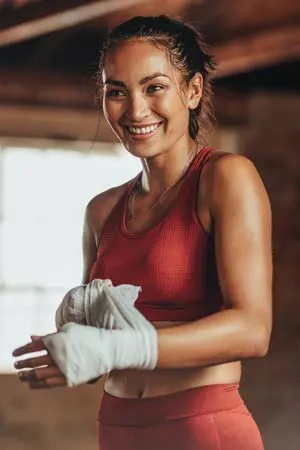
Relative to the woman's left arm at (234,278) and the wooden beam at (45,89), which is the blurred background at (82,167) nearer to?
the wooden beam at (45,89)

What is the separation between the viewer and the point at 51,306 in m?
1.89

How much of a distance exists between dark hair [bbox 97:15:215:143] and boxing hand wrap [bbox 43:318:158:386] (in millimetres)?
163

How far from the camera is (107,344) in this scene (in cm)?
54

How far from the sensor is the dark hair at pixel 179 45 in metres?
0.62

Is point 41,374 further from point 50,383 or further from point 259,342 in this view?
point 259,342

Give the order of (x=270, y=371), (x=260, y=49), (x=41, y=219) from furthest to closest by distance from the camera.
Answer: (x=270, y=371), (x=41, y=219), (x=260, y=49)

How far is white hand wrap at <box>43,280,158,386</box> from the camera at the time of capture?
0.53 m

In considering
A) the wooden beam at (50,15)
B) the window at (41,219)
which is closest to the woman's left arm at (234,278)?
the wooden beam at (50,15)

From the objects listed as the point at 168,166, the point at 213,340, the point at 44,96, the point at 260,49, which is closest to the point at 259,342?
the point at 213,340

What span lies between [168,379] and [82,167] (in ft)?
4.08

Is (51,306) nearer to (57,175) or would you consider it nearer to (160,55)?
(57,175)

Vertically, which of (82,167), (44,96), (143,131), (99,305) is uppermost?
(44,96)

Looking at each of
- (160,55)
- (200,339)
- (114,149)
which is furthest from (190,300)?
(114,149)

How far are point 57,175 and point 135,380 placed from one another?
121 cm
